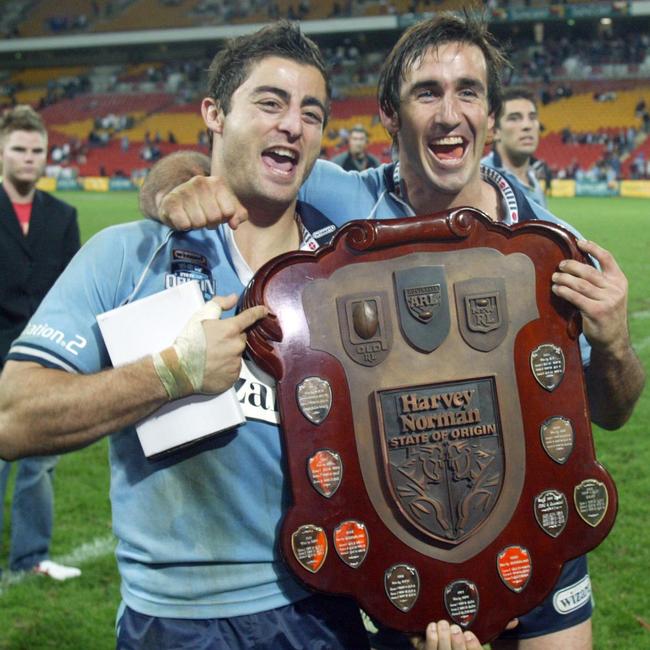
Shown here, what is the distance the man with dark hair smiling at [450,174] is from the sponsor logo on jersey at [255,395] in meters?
0.51

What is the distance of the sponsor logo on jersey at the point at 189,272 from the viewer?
212cm

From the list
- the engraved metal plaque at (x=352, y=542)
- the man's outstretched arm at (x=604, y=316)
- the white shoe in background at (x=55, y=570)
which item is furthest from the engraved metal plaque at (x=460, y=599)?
the white shoe in background at (x=55, y=570)

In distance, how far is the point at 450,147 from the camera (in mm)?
2502

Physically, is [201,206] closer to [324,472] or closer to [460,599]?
[324,472]

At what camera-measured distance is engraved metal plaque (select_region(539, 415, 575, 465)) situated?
6.57 feet

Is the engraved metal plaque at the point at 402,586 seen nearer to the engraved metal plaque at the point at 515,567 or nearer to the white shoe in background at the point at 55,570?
the engraved metal plaque at the point at 515,567

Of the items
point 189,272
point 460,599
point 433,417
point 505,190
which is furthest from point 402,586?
point 505,190

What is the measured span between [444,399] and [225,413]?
1.66 ft

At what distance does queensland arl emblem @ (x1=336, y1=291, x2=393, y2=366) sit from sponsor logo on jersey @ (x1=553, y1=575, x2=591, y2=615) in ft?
3.32

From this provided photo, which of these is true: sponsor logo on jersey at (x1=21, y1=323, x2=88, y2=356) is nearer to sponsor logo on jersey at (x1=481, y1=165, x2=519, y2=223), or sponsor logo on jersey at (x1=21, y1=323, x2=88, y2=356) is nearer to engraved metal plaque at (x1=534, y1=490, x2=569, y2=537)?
engraved metal plaque at (x1=534, y1=490, x2=569, y2=537)

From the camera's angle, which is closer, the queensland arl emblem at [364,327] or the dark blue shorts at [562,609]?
the queensland arl emblem at [364,327]

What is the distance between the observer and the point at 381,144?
35.9 meters

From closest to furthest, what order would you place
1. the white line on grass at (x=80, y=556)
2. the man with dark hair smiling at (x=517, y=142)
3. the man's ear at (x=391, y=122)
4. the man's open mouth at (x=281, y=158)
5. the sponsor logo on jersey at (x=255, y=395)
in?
the sponsor logo on jersey at (x=255, y=395)
the man's open mouth at (x=281, y=158)
the man's ear at (x=391, y=122)
the white line on grass at (x=80, y=556)
the man with dark hair smiling at (x=517, y=142)

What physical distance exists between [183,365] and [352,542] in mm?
545
